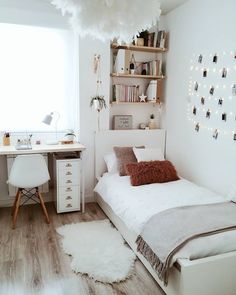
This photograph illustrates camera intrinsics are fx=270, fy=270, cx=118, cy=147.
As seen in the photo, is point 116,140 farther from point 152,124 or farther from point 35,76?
point 35,76

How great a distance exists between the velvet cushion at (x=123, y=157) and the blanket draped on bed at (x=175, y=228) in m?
1.20

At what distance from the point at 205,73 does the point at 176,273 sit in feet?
7.38

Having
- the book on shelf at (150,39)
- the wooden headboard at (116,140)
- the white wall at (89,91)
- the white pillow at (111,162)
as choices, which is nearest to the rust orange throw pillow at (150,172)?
the white pillow at (111,162)

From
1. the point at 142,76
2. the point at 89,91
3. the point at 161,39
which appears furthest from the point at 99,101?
the point at 161,39

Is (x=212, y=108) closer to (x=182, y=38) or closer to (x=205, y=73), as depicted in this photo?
(x=205, y=73)

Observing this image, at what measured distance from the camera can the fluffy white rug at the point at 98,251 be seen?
224cm

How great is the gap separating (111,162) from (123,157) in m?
0.19

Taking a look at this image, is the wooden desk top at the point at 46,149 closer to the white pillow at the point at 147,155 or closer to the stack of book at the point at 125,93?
the white pillow at the point at 147,155

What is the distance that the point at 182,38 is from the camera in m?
3.55

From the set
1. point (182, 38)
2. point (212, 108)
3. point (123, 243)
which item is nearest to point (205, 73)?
point (212, 108)

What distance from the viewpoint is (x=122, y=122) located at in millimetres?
3936

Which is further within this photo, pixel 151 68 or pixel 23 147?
pixel 151 68

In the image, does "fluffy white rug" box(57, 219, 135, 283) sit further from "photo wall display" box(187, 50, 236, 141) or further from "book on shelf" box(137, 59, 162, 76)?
"book on shelf" box(137, 59, 162, 76)

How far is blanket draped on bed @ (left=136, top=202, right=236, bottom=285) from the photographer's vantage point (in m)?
1.88
